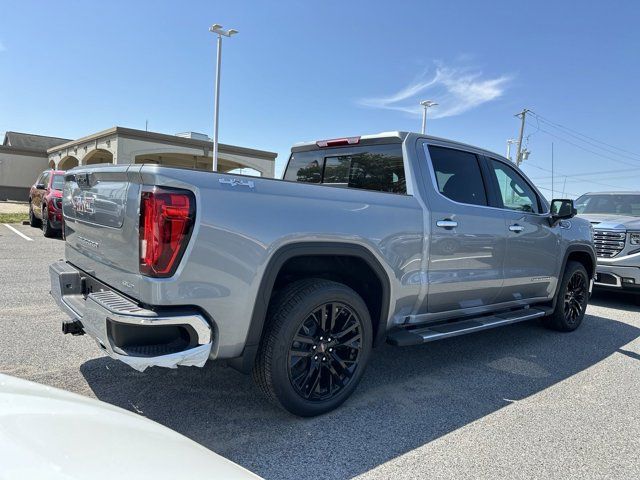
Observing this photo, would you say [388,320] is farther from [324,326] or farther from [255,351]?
[255,351]

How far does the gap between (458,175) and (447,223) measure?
658 mm

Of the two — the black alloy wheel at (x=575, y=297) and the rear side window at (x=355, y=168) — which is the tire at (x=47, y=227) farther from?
the black alloy wheel at (x=575, y=297)

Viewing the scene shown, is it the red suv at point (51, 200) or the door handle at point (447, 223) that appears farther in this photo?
the red suv at point (51, 200)

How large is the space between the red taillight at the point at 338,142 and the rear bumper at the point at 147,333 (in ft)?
7.96

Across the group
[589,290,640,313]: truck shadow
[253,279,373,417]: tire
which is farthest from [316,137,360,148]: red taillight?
[589,290,640,313]: truck shadow

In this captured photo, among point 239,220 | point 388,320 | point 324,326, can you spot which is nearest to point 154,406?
point 324,326

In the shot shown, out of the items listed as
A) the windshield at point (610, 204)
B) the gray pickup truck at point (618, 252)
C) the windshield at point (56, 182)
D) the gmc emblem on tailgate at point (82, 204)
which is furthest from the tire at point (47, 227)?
the windshield at point (610, 204)

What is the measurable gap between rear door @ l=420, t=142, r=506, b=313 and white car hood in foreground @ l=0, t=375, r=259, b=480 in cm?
266

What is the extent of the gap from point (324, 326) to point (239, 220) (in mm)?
1026

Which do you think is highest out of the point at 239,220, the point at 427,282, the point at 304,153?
the point at 304,153

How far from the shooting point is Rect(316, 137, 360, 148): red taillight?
4.42m

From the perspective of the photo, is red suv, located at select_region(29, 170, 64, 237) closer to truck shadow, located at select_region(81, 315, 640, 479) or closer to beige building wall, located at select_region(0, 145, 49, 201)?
truck shadow, located at select_region(81, 315, 640, 479)

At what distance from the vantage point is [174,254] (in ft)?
8.47

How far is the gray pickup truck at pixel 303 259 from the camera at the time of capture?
2.61 m
